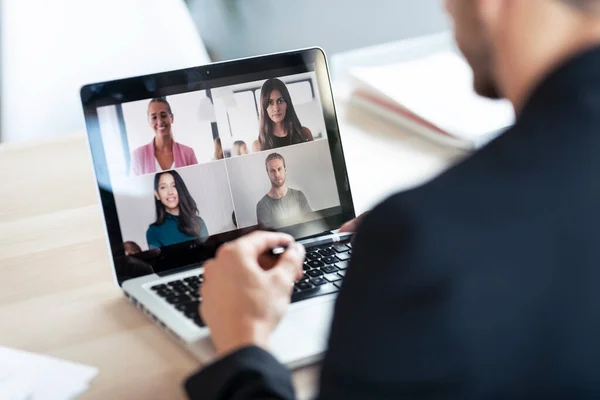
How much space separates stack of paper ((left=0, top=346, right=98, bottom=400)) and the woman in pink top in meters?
→ 0.25

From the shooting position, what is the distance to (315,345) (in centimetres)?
76

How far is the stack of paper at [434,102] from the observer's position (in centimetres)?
131

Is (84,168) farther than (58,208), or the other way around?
(84,168)

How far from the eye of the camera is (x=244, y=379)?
653mm

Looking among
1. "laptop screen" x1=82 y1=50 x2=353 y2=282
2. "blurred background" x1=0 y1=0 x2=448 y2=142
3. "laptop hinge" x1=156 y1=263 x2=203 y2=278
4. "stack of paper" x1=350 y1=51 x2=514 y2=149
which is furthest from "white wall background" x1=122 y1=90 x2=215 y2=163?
"blurred background" x1=0 y1=0 x2=448 y2=142

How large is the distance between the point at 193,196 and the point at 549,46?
50 cm

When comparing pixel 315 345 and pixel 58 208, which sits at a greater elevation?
pixel 58 208

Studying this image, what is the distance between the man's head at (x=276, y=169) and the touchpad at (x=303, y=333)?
21 cm

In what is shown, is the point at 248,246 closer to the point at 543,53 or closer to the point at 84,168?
the point at 543,53

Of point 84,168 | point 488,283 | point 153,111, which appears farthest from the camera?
point 84,168

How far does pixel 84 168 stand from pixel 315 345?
67 centimetres

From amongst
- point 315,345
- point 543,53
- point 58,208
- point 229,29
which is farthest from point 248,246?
point 229,29

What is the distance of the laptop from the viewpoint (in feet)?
3.03

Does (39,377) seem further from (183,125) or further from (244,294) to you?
(183,125)
